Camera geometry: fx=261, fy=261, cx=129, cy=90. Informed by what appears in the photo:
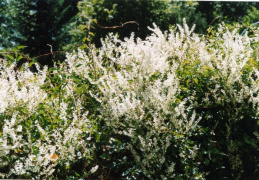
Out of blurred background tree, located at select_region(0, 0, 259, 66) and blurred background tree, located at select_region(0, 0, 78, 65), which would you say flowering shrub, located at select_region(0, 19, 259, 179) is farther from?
blurred background tree, located at select_region(0, 0, 78, 65)

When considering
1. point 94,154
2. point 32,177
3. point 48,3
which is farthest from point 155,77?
point 48,3

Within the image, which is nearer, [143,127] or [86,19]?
[143,127]

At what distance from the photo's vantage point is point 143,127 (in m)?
1.96

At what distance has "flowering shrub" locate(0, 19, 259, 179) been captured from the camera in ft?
5.93

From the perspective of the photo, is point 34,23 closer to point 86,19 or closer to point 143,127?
point 86,19

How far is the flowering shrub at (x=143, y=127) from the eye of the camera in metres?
1.81

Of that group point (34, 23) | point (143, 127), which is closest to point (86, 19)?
point (34, 23)

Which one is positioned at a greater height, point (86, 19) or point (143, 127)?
point (86, 19)

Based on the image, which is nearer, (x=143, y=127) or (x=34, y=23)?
(x=143, y=127)

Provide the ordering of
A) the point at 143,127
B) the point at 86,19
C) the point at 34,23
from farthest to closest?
1. the point at 34,23
2. the point at 86,19
3. the point at 143,127

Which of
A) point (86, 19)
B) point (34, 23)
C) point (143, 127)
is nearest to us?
point (143, 127)

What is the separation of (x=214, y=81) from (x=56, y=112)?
134 cm

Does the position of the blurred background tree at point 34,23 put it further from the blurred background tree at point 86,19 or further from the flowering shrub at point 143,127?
the flowering shrub at point 143,127

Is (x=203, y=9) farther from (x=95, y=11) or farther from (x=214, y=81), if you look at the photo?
(x=214, y=81)
